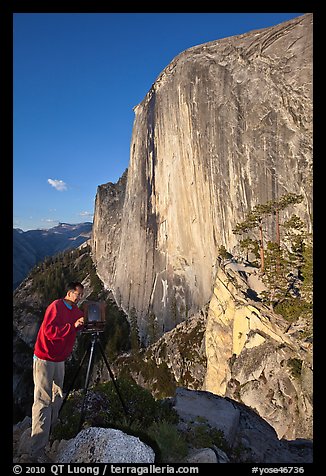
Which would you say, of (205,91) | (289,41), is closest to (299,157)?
(289,41)

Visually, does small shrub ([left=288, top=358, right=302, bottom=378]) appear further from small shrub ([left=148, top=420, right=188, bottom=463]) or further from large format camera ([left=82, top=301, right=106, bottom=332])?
large format camera ([left=82, top=301, right=106, bottom=332])

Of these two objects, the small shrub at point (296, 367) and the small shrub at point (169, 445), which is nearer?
the small shrub at point (169, 445)

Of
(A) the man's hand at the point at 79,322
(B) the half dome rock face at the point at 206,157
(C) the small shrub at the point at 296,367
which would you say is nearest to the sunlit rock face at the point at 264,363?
(C) the small shrub at the point at 296,367

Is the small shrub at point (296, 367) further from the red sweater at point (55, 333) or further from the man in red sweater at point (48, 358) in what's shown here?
the red sweater at point (55, 333)

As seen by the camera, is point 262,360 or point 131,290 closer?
point 262,360

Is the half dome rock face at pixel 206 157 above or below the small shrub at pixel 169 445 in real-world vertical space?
above

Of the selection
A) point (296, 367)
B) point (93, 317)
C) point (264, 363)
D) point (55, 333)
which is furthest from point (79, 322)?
point (264, 363)

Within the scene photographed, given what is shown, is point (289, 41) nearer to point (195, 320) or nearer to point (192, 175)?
point (192, 175)

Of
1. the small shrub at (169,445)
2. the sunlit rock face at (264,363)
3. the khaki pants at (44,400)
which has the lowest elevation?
the sunlit rock face at (264,363)
